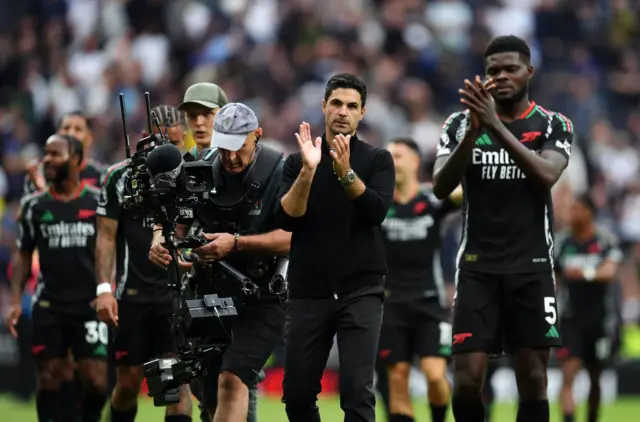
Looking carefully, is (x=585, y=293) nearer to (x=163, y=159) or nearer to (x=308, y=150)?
(x=308, y=150)

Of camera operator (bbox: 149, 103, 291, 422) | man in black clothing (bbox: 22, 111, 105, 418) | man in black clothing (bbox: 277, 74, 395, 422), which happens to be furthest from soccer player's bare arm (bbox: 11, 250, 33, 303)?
man in black clothing (bbox: 277, 74, 395, 422)

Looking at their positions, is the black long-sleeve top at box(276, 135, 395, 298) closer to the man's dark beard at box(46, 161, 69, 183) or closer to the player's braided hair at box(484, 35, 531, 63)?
the player's braided hair at box(484, 35, 531, 63)

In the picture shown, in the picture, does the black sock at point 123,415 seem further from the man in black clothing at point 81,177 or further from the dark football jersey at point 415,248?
the dark football jersey at point 415,248

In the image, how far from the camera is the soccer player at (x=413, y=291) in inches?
516

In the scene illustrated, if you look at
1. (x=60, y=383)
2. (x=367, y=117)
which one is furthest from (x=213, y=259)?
(x=367, y=117)

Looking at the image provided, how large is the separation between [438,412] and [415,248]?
168 cm

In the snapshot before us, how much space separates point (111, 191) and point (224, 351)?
7.67ft

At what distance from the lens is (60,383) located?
12.8 meters

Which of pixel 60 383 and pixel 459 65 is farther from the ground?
pixel 459 65

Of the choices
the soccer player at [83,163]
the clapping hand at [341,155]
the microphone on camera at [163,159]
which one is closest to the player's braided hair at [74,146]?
the soccer player at [83,163]

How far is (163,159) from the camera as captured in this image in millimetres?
9336

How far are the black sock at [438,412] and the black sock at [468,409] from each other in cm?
325

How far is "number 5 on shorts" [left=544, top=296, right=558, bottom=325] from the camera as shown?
969cm

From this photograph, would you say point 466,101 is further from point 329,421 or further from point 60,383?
point 329,421
